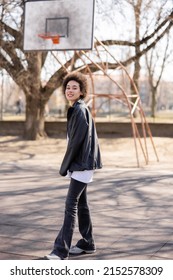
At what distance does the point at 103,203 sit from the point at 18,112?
97.7 ft

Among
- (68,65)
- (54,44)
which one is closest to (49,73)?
(68,65)

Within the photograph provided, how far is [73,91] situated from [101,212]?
2829 millimetres

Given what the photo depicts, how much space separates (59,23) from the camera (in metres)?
14.7

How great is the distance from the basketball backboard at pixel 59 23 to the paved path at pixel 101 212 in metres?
4.00

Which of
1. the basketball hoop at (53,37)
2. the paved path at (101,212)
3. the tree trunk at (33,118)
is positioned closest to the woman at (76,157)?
the paved path at (101,212)

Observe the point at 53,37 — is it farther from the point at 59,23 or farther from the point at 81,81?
the point at 81,81

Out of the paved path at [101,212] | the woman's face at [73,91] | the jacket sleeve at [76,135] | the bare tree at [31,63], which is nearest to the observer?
the jacket sleeve at [76,135]

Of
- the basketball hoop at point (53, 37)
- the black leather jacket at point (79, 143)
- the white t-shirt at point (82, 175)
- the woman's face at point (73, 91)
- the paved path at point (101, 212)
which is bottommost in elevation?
the paved path at point (101, 212)

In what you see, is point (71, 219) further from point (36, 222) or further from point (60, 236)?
point (36, 222)

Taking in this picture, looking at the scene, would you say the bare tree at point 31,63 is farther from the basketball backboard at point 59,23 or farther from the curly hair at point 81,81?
the curly hair at point 81,81

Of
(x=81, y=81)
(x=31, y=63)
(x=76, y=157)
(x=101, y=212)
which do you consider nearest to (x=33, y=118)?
(x=31, y=63)

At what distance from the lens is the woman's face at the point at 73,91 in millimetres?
4734

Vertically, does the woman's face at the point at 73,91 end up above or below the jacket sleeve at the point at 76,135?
above

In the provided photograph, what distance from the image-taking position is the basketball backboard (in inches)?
558
